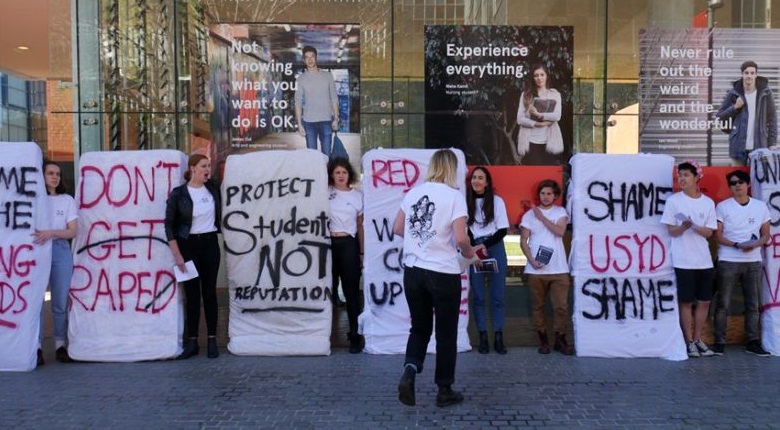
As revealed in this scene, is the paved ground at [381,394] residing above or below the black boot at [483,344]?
below

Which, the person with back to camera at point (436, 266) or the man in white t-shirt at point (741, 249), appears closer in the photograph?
the person with back to camera at point (436, 266)

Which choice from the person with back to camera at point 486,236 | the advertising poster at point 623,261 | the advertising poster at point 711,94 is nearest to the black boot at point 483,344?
the person with back to camera at point 486,236

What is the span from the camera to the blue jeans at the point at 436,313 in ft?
15.3

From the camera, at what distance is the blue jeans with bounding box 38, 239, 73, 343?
6121mm

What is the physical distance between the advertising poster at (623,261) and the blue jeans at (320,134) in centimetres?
348

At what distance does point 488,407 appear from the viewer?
485 cm

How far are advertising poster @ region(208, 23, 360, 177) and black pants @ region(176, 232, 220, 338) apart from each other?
8.93 ft

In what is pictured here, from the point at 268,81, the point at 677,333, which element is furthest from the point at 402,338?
the point at 268,81

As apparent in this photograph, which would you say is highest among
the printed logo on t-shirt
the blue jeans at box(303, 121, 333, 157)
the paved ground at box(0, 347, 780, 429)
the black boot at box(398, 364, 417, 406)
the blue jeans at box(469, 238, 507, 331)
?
the blue jeans at box(303, 121, 333, 157)

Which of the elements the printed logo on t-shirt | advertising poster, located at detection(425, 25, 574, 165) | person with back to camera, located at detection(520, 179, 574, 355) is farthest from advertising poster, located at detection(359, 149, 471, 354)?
advertising poster, located at detection(425, 25, 574, 165)

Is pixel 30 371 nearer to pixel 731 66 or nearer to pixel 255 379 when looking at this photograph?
pixel 255 379

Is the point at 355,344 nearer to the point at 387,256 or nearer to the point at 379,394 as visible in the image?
the point at 387,256

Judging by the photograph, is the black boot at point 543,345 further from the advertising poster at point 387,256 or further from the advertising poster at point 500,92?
the advertising poster at point 500,92

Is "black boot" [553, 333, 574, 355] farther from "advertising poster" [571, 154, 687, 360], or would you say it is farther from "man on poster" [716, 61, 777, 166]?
"man on poster" [716, 61, 777, 166]
